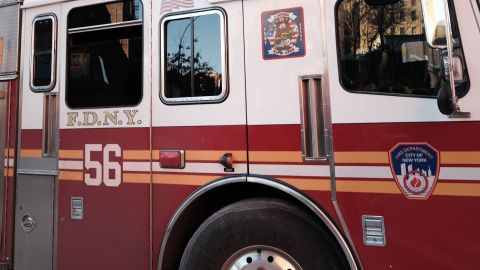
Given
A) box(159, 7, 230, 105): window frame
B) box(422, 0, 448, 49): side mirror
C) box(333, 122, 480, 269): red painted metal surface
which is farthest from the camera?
box(159, 7, 230, 105): window frame

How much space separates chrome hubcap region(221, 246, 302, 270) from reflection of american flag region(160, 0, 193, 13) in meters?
1.89

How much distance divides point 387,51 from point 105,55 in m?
2.25

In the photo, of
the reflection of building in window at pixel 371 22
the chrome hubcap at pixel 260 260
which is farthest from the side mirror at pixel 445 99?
the chrome hubcap at pixel 260 260

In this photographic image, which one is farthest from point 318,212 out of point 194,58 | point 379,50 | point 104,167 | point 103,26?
point 103,26

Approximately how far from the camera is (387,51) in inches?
105

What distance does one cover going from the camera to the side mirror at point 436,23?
222 cm

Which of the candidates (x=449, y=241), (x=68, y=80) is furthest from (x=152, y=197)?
(x=449, y=241)

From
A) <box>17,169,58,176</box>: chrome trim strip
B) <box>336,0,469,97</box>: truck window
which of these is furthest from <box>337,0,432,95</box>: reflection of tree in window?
<box>17,169,58,176</box>: chrome trim strip

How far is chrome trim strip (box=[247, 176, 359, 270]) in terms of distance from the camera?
2662mm

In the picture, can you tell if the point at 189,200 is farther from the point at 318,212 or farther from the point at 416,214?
the point at 416,214

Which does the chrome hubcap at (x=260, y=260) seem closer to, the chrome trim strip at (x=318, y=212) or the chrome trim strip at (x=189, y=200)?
the chrome trim strip at (x=318, y=212)

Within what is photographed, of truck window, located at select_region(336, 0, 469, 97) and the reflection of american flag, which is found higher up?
the reflection of american flag

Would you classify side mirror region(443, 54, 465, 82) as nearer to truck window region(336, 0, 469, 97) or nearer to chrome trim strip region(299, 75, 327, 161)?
truck window region(336, 0, 469, 97)

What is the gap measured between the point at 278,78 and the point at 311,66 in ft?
0.80
